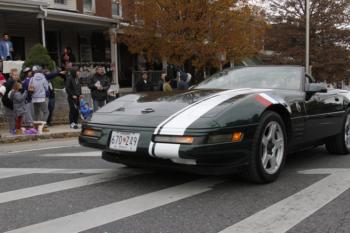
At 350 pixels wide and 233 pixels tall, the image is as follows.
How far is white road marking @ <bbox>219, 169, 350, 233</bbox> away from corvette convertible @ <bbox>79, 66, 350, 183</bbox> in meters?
0.52

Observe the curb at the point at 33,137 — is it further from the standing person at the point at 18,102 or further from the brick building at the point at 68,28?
the brick building at the point at 68,28

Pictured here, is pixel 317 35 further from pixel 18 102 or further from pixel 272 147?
pixel 272 147

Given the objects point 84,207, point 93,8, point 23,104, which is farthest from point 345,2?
point 84,207

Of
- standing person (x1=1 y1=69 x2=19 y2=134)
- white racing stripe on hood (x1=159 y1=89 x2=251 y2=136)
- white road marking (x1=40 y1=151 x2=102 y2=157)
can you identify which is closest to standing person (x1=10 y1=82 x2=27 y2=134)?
standing person (x1=1 y1=69 x2=19 y2=134)

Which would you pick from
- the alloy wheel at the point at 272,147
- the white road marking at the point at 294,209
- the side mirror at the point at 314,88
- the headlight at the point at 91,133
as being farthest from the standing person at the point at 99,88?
the white road marking at the point at 294,209

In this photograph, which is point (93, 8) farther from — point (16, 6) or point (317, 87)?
point (317, 87)

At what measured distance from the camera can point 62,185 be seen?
5.35 metres

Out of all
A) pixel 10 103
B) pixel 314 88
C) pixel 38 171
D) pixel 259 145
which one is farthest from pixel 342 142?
pixel 10 103

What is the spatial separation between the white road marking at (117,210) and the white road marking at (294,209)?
0.88 meters

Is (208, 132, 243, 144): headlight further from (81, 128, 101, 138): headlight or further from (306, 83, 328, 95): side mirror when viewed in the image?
(306, 83, 328, 95): side mirror

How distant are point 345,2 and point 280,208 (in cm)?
2610

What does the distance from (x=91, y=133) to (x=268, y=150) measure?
1969 millimetres

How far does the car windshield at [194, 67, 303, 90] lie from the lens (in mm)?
6258

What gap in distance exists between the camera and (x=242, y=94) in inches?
209
